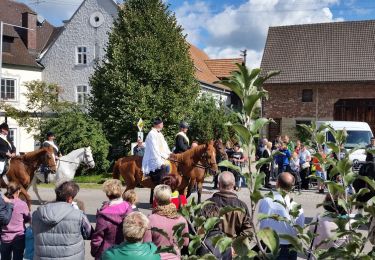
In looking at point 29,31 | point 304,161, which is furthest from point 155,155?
point 29,31

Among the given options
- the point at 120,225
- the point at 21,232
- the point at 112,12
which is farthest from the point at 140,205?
the point at 112,12

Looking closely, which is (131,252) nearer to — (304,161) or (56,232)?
(56,232)

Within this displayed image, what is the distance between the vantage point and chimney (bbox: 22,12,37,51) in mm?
38250

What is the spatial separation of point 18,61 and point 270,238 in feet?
121

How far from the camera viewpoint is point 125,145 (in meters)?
24.7

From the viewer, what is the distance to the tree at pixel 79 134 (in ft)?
71.1

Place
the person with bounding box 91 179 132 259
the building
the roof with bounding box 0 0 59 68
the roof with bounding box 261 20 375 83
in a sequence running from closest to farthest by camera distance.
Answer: the person with bounding box 91 179 132 259 → the building → the roof with bounding box 0 0 59 68 → the roof with bounding box 261 20 375 83

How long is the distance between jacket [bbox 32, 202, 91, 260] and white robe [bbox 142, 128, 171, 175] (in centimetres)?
630

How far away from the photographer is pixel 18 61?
117 feet

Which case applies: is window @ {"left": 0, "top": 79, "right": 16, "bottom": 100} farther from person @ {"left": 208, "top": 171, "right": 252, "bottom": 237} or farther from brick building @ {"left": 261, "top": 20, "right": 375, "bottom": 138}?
person @ {"left": 208, "top": 171, "right": 252, "bottom": 237}

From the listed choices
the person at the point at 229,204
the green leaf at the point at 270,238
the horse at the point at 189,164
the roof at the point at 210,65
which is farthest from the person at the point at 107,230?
the roof at the point at 210,65

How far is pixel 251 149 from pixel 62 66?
119ft

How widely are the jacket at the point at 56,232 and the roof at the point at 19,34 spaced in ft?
108

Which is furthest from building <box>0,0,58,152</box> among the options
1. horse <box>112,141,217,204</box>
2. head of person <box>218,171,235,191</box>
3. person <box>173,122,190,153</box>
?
head of person <box>218,171,235,191</box>
